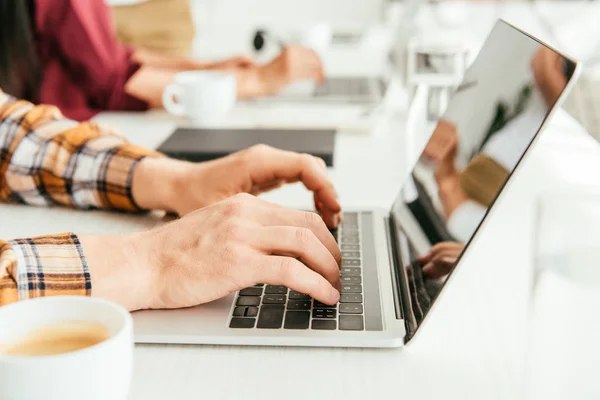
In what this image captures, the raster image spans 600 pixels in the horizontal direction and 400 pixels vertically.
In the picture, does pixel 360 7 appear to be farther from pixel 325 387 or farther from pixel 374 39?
pixel 325 387

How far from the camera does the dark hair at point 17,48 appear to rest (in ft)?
4.26

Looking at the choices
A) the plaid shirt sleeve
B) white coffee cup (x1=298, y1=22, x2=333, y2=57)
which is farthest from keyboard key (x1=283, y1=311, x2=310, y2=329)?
white coffee cup (x1=298, y1=22, x2=333, y2=57)

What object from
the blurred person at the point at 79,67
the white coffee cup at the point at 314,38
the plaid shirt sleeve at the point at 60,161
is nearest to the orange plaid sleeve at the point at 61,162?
the plaid shirt sleeve at the point at 60,161

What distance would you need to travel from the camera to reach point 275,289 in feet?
1.97

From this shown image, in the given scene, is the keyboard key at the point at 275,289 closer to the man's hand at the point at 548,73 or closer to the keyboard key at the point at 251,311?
the keyboard key at the point at 251,311

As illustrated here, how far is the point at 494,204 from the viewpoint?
19.8 inches

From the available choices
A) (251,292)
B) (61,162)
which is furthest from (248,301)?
(61,162)

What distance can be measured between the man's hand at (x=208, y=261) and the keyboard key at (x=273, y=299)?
3 centimetres

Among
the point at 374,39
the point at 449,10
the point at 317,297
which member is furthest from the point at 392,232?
the point at 449,10

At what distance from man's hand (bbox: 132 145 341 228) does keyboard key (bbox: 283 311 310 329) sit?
23 centimetres

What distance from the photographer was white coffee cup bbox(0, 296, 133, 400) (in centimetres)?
37

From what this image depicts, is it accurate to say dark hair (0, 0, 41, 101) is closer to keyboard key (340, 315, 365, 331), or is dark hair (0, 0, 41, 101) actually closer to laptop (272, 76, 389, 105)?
laptop (272, 76, 389, 105)

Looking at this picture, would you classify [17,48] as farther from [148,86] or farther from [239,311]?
[239,311]

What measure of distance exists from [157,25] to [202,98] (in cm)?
125
